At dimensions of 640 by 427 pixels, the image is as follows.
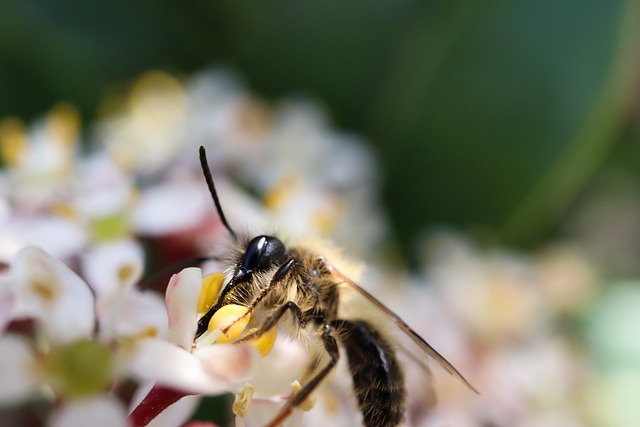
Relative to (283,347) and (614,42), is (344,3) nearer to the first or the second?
(614,42)

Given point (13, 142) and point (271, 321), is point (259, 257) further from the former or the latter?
point (13, 142)

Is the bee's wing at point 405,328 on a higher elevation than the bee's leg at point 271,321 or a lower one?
higher

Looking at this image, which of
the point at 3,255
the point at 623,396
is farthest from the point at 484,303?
the point at 3,255

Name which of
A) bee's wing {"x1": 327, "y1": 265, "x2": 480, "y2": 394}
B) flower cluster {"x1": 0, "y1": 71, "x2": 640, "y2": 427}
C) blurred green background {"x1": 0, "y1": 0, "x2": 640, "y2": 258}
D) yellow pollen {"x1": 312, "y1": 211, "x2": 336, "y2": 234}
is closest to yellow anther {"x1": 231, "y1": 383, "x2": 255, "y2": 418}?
flower cluster {"x1": 0, "y1": 71, "x2": 640, "y2": 427}

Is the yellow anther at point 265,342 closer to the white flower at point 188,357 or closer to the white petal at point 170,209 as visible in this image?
the white flower at point 188,357

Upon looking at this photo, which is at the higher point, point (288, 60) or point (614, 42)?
point (614, 42)

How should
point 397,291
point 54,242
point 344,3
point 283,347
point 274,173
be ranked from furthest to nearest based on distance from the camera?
point 344,3, point 274,173, point 397,291, point 54,242, point 283,347

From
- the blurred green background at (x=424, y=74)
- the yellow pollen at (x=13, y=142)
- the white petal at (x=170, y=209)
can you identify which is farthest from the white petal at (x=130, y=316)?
the blurred green background at (x=424, y=74)
